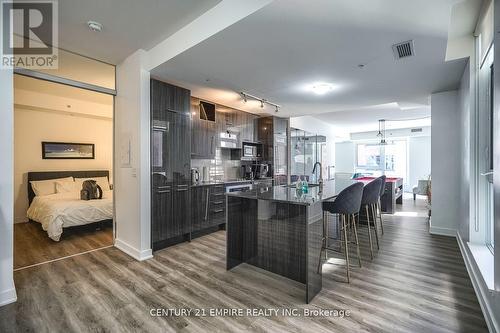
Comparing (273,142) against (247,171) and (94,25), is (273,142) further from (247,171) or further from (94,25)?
(94,25)

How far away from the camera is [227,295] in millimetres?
2213

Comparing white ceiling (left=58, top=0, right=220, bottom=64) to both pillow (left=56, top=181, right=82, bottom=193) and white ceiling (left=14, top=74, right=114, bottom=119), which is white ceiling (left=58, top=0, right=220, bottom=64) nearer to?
white ceiling (left=14, top=74, right=114, bottom=119)

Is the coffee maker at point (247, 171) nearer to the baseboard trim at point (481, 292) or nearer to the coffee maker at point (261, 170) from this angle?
the coffee maker at point (261, 170)

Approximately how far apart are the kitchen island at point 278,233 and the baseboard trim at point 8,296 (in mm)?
2009

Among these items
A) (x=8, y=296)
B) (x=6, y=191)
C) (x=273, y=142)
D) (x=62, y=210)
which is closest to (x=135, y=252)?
(x=8, y=296)

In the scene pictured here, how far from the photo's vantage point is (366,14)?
1885 mm

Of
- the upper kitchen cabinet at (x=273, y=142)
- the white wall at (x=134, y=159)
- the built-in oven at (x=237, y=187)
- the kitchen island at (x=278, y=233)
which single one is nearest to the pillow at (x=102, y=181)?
the white wall at (x=134, y=159)

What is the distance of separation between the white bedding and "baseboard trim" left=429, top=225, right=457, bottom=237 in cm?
588

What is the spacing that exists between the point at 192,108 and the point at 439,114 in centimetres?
441

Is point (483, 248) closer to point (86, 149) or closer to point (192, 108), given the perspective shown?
point (192, 108)

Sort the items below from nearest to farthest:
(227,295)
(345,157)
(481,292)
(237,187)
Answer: (481,292)
(227,295)
(237,187)
(345,157)

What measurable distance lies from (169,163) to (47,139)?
400cm

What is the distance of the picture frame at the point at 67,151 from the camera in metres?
5.32

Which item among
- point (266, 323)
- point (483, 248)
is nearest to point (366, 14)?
point (266, 323)
